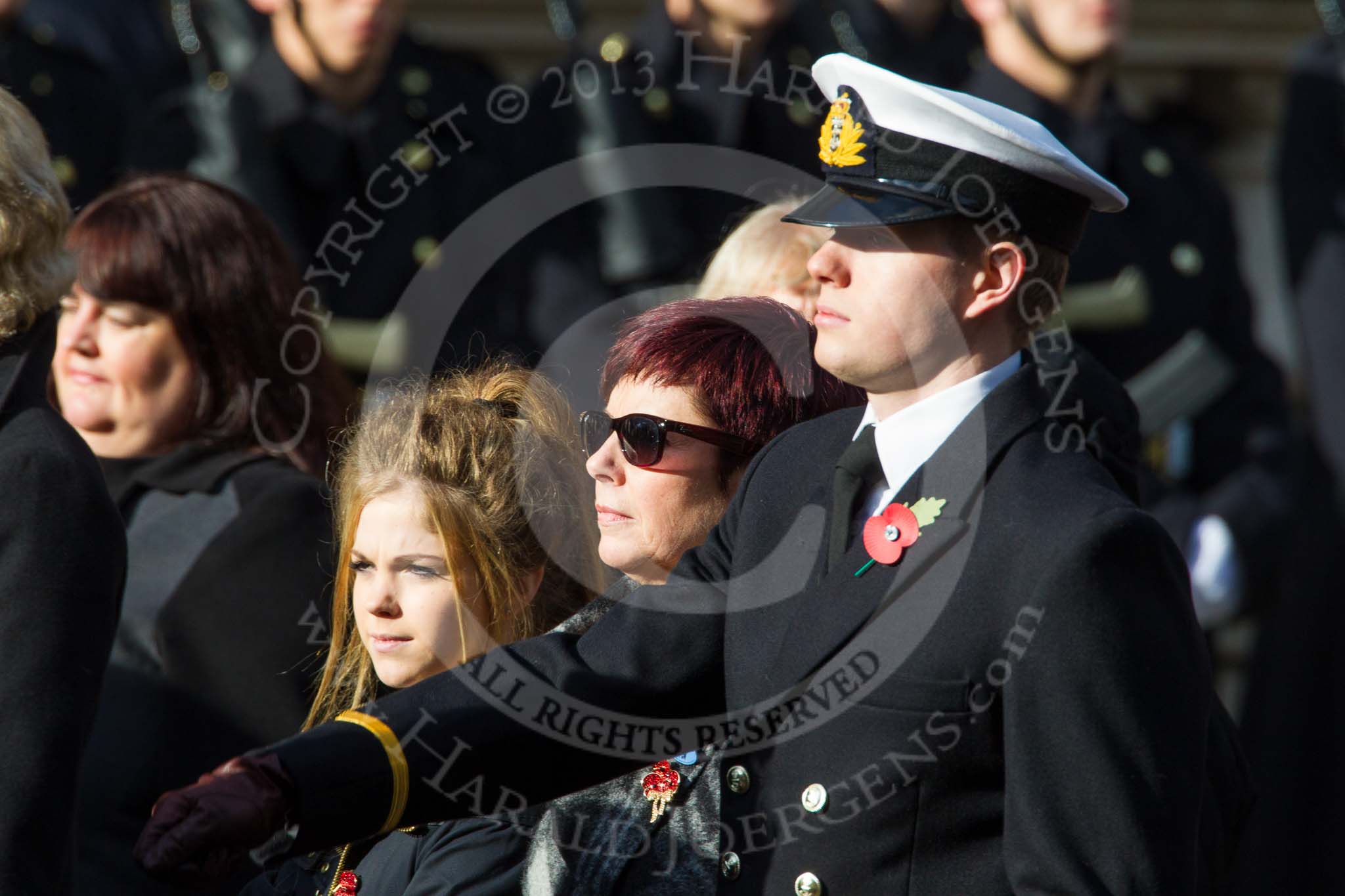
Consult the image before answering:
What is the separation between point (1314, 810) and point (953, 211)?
3.32m

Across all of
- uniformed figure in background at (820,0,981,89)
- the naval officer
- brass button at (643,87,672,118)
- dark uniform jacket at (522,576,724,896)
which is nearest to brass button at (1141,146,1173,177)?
uniformed figure in background at (820,0,981,89)

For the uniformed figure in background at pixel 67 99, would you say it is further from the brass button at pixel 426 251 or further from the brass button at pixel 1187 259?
the brass button at pixel 1187 259

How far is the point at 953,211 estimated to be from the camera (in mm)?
1974

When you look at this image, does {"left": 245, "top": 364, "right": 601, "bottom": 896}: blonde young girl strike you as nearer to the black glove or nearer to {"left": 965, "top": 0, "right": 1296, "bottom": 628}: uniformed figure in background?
the black glove

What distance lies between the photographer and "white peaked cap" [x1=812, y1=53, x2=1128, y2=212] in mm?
1997

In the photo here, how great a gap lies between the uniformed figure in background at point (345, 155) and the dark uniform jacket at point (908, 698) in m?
2.36

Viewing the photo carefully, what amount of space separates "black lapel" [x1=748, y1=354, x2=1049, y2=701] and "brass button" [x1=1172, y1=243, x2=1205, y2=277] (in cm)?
285

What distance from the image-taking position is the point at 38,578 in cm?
220

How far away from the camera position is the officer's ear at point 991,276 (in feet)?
6.51

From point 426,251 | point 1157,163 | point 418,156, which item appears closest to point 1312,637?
point 1157,163

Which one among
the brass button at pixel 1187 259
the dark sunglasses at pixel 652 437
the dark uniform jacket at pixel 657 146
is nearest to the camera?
the dark sunglasses at pixel 652 437

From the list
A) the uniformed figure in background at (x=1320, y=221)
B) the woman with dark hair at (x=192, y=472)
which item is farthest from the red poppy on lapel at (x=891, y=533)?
the uniformed figure in background at (x=1320, y=221)

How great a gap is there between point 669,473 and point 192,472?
3.56 feet

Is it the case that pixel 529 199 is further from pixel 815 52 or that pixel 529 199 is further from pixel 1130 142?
pixel 1130 142
